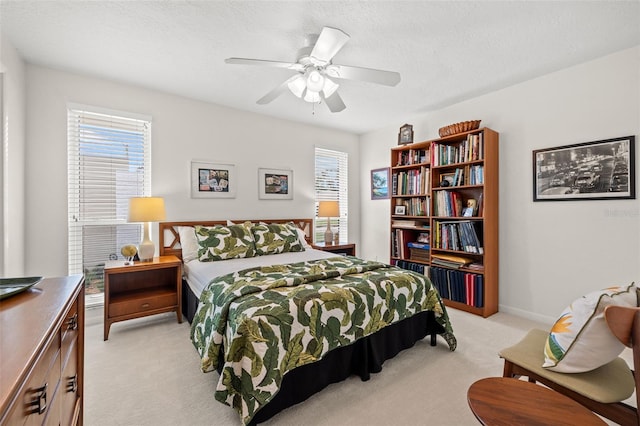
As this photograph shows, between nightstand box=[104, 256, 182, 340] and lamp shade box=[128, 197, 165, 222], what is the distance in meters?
0.46

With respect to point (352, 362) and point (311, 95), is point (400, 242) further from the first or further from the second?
point (311, 95)

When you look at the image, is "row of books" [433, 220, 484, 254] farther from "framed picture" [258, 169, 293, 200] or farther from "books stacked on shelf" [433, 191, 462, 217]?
"framed picture" [258, 169, 293, 200]

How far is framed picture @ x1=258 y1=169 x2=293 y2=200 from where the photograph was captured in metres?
4.13

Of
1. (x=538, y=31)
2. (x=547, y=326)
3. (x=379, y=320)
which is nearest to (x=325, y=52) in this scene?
(x=538, y=31)

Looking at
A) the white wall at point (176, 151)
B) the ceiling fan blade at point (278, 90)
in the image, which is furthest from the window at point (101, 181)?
the ceiling fan blade at point (278, 90)

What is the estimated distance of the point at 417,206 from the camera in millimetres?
3939

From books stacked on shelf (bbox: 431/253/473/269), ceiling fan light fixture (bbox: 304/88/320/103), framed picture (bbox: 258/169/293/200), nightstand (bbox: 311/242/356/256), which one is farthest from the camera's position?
nightstand (bbox: 311/242/356/256)

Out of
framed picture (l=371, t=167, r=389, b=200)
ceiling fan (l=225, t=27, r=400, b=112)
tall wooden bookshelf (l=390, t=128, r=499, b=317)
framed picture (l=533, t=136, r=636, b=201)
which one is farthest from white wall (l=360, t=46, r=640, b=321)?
ceiling fan (l=225, t=27, r=400, b=112)

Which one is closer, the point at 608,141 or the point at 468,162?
the point at 608,141

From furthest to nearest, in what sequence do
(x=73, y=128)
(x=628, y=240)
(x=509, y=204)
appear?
(x=509, y=204)
(x=73, y=128)
(x=628, y=240)

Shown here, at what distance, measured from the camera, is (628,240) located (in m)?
2.49

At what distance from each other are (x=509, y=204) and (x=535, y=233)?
16.1 inches

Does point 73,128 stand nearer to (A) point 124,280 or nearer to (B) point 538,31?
(A) point 124,280

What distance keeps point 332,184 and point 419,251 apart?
74.8 inches
